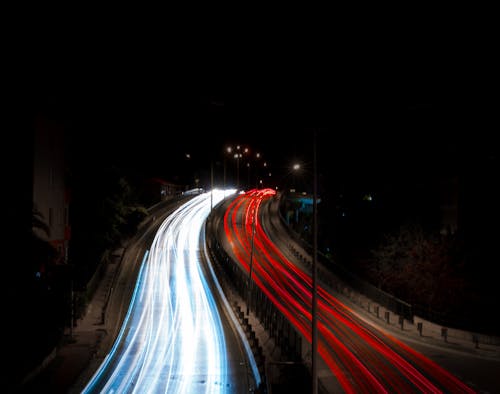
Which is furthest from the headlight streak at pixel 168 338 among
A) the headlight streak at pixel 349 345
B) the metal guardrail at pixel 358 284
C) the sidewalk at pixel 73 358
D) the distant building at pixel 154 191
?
the distant building at pixel 154 191

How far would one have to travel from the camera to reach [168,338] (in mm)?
27750

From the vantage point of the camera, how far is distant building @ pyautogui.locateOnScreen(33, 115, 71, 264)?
32188mm

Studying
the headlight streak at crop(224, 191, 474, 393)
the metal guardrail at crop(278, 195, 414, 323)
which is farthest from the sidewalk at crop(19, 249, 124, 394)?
the metal guardrail at crop(278, 195, 414, 323)

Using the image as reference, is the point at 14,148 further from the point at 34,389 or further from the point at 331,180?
the point at 331,180

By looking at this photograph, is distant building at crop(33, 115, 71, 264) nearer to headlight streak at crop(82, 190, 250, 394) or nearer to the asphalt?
the asphalt

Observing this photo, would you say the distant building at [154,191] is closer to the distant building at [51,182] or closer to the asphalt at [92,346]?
the asphalt at [92,346]

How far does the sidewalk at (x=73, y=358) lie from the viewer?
717 inches

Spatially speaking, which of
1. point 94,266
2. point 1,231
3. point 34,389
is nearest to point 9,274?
point 1,231

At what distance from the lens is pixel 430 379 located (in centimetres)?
2248

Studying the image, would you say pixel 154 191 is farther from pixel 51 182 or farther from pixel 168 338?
pixel 168 338

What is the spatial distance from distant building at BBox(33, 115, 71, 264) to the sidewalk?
4.10 metres

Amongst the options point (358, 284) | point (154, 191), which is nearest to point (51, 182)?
point (358, 284)

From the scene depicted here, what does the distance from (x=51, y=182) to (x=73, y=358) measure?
15.7 m

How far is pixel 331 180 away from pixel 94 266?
53818 mm
